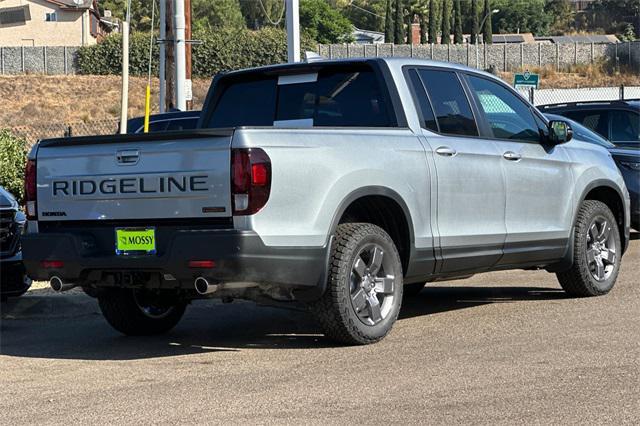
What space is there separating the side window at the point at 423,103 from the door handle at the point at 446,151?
0.16 meters

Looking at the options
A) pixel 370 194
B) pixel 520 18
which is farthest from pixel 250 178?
pixel 520 18

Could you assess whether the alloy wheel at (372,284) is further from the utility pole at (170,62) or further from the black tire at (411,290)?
the utility pole at (170,62)

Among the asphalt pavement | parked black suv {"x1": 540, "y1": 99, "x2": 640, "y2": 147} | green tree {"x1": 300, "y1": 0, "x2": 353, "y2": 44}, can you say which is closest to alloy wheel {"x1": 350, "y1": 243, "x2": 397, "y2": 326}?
the asphalt pavement

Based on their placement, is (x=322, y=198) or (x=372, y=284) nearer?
(x=322, y=198)

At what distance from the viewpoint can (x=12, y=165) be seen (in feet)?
59.6

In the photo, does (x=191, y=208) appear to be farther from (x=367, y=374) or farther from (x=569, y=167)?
(x=569, y=167)

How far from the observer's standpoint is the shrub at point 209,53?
234 ft

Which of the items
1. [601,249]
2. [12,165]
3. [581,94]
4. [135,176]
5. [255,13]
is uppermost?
[255,13]

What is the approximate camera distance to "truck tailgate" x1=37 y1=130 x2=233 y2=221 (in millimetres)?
6918

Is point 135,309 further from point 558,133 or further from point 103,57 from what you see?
point 103,57

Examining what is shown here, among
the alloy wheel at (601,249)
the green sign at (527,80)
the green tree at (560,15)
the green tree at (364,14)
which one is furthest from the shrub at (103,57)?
the green tree at (560,15)

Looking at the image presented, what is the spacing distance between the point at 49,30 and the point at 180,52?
2519 inches

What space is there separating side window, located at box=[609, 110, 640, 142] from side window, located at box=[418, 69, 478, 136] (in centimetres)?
702

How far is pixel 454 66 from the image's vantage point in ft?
28.8
